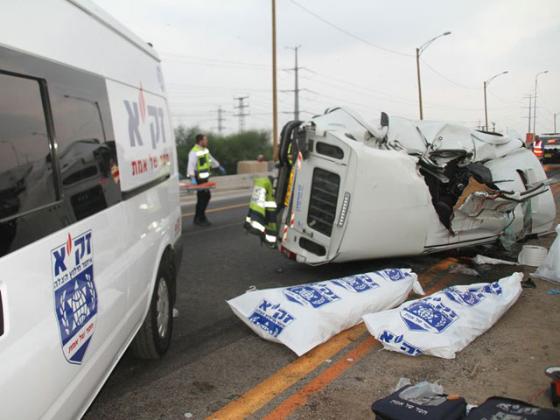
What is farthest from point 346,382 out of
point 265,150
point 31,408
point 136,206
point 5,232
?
point 265,150

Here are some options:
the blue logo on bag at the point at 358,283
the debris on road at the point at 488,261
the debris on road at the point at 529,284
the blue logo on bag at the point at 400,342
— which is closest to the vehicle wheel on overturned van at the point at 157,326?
the blue logo on bag at the point at 358,283

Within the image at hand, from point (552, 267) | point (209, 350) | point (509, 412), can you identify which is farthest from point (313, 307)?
point (552, 267)

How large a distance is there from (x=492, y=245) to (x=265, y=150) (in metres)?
56.2

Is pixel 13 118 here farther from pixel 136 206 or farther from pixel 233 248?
pixel 233 248

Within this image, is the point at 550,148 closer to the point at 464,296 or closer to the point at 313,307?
the point at 464,296

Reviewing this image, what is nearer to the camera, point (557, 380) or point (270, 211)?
point (557, 380)

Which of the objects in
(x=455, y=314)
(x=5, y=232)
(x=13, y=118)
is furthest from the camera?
(x=455, y=314)

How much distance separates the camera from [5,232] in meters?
1.81

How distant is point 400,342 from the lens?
3.99 meters

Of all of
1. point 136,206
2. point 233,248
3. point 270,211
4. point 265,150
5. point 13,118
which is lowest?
point 265,150

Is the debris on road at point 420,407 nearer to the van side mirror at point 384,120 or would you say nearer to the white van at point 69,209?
the white van at point 69,209

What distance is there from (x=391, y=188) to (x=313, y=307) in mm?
1851

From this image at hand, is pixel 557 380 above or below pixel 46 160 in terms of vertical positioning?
below

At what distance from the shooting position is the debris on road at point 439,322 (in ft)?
13.0
